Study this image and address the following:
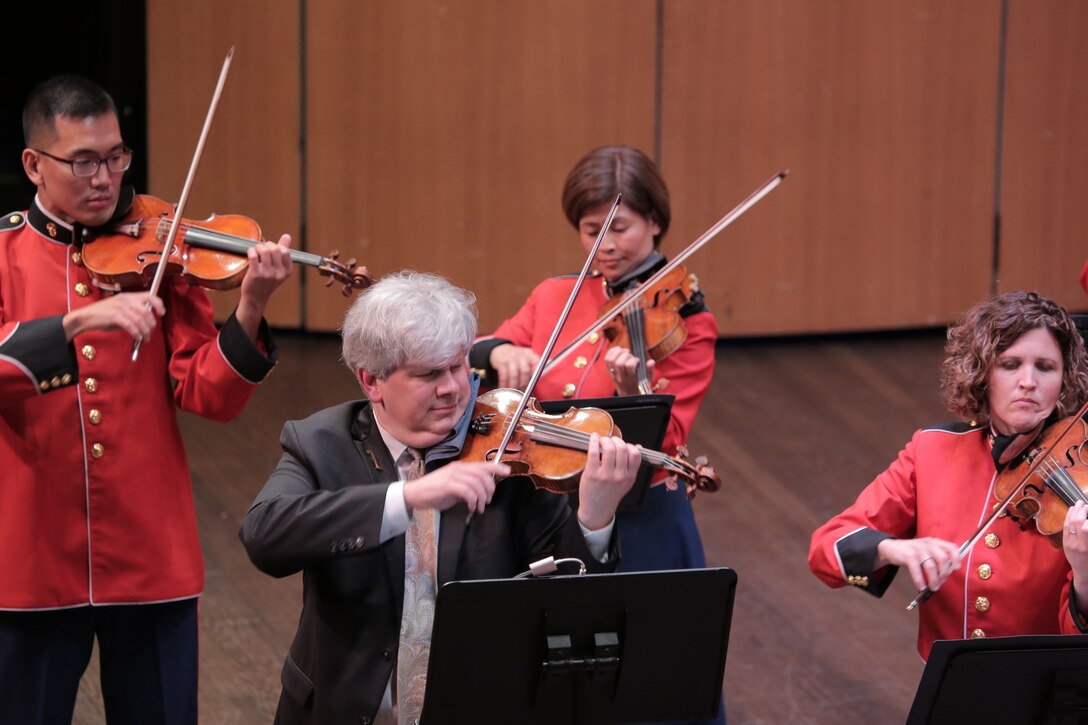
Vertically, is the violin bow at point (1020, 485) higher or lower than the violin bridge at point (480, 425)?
lower

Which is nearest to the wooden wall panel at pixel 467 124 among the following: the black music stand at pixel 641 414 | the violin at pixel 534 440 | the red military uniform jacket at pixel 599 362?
the red military uniform jacket at pixel 599 362

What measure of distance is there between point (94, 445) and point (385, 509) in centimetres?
79

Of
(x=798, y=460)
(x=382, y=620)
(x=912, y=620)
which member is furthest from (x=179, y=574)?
(x=798, y=460)

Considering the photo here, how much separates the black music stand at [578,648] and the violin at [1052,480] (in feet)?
1.79

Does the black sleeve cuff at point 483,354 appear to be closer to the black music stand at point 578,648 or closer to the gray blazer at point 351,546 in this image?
the gray blazer at point 351,546

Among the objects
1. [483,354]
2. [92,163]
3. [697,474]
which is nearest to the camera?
[697,474]

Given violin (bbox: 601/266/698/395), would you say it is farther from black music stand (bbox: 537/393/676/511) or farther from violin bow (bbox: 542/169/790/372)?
black music stand (bbox: 537/393/676/511)

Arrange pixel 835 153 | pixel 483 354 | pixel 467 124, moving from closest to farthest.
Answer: pixel 483 354
pixel 467 124
pixel 835 153

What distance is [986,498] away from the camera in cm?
226

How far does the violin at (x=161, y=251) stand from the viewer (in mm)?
2447

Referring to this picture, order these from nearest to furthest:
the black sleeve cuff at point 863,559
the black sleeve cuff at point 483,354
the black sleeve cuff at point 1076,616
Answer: the black sleeve cuff at point 1076,616
the black sleeve cuff at point 863,559
the black sleeve cuff at point 483,354

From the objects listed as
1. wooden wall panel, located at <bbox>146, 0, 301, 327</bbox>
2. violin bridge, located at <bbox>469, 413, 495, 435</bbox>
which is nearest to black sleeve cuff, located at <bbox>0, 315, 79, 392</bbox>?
violin bridge, located at <bbox>469, 413, 495, 435</bbox>

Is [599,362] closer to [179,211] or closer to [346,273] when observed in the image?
[346,273]

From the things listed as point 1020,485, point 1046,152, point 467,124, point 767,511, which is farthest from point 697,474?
point 1046,152
